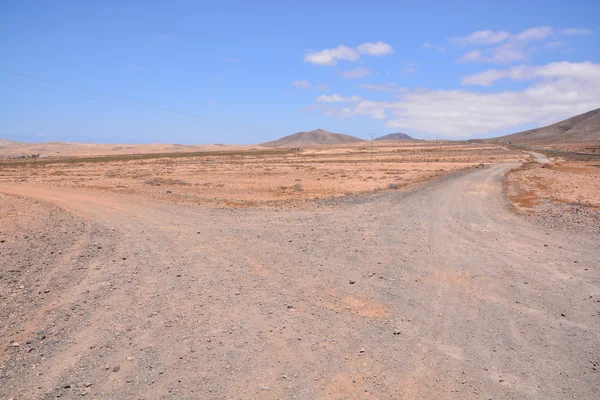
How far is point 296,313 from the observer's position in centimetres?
733

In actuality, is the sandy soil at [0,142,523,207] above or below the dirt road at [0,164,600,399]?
below

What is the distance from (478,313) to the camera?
748cm

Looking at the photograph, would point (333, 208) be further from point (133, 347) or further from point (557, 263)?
point (133, 347)

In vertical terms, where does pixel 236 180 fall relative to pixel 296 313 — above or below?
below

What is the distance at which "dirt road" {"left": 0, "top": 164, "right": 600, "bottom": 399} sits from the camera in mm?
5309

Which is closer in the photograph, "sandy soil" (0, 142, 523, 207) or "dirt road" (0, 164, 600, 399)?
"dirt road" (0, 164, 600, 399)

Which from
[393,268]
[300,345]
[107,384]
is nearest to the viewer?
[107,384]

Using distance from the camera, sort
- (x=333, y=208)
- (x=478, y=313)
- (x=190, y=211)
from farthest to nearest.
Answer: (x=333, y=208) < (x=190, y=211) < (x=478, y=313)

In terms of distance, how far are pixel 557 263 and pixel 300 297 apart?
6940 mm

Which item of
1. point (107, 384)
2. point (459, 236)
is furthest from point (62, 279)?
point (459, 236)

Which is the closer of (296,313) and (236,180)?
(296,313)

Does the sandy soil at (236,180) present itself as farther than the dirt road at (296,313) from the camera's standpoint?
Yes

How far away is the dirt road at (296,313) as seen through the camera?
17.4ft

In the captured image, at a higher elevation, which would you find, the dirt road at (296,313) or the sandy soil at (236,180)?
the dirt road at (296,313)
